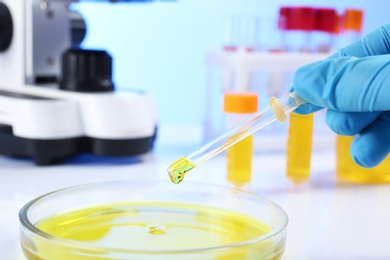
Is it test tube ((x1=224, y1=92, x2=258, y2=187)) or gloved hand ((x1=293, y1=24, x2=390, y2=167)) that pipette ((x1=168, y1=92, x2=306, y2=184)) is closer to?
gloved hand ((x1=293, y1=24, x2=390, y2=167))

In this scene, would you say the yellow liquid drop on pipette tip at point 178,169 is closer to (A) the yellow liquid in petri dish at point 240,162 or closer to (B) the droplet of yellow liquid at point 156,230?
(B) the droplet of yellow liquid at point 156,230

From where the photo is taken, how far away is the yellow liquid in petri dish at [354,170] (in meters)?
1.25

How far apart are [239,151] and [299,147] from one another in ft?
0.50

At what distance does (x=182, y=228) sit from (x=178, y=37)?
1.42 metres

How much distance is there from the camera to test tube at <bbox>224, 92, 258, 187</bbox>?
46.1 inches

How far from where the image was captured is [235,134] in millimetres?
844

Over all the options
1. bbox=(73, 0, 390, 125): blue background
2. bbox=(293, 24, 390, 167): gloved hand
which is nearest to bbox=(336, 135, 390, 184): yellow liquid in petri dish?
bbox=(293, 24, 390, 167): gloved hand

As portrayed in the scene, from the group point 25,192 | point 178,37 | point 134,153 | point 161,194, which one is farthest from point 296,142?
point 178,37

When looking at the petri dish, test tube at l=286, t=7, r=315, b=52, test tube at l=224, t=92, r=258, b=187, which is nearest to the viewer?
the petri dish

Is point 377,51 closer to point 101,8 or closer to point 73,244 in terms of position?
point 73,244

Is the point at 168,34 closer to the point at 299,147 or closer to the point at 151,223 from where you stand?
the point at 299,147

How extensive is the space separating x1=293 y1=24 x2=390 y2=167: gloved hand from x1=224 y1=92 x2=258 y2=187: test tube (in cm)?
28

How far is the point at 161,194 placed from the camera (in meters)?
0.92

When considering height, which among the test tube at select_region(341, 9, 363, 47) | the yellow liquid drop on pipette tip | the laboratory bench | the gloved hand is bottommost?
the laboratory bench
